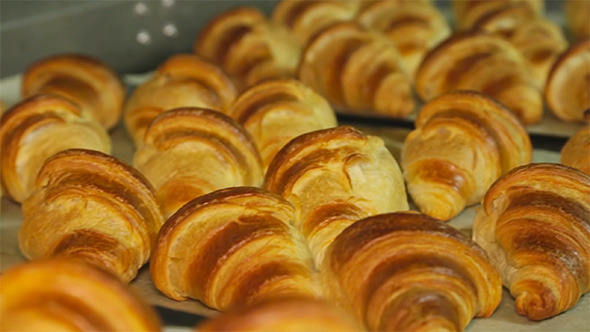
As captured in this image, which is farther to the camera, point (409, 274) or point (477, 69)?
point (477, 69)

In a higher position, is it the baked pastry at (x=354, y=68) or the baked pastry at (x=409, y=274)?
the baked pastry at (x=409, y=274)

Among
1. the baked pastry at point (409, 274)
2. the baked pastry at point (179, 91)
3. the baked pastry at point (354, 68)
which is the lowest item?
the baked pastry at point (354, 68)

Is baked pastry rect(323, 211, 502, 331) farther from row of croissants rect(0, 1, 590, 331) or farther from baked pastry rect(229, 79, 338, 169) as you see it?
baked pastry rect(229, 79, 338, 169)

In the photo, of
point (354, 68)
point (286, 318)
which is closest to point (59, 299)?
point (286, 318)

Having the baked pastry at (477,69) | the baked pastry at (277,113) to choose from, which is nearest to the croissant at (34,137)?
the baked pastry at (277,113)

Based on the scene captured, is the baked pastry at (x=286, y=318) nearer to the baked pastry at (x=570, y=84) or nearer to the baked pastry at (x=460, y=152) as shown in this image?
the baked pastry at (x=460, y=152)

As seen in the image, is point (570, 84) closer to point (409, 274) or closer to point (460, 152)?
point (460, 152)

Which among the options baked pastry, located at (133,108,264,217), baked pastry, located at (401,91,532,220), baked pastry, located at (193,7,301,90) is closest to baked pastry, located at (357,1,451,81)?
baked pastry, located at (193,7,301,90)
